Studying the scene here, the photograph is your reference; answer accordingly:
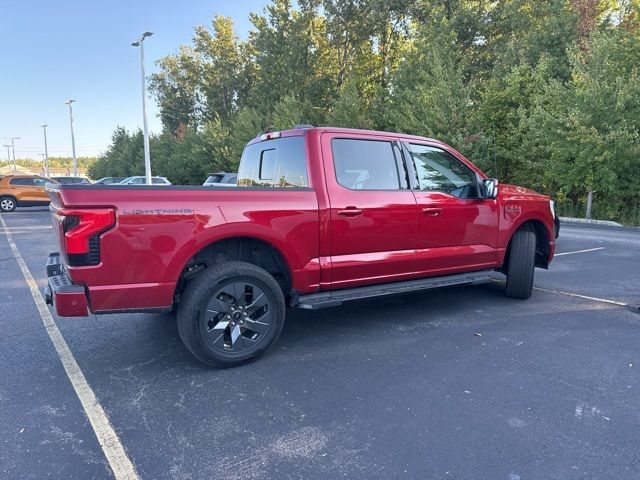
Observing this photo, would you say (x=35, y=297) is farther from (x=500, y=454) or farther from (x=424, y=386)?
(x=500, y=454)

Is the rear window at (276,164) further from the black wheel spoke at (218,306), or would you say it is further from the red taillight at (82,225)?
the red taillight at (82,225)

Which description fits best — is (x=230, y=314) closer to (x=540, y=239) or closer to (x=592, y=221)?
(x=540, y=239)

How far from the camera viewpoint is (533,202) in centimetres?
537

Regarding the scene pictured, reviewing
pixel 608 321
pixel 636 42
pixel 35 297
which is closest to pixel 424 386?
pixel 608 321

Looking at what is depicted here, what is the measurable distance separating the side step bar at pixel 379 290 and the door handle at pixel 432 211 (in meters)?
0.70

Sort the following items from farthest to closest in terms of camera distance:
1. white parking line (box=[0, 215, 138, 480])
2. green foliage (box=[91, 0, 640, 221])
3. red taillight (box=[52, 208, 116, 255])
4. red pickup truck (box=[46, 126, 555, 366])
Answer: green foliage (box=[91, 0, 640, 221]) < red pickup truck (box=[46, 126, 555, 366]) < red taillight (box=[52, 208, 116, 255]) < white parking line (box=[0, 215, 138, 480])

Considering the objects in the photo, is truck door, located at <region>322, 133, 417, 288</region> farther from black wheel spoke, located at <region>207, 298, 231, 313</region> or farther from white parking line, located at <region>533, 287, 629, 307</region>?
white parking line, located at <region>533, 287, 629, 307</region>

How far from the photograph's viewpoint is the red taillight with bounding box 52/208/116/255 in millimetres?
3086

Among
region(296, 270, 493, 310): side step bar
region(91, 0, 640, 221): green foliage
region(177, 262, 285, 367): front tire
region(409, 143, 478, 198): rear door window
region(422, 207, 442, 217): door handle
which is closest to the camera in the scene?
region(177, 262, 285, 367): front tire

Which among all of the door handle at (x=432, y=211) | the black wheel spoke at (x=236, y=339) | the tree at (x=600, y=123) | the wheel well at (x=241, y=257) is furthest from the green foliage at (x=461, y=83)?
the black wheel spoke at (x=236, y=339)

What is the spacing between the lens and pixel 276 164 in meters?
4.55

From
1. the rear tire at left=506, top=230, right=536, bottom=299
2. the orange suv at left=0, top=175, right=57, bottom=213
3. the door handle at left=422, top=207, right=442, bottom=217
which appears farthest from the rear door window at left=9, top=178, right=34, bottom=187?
the rear tire at left=506, top=230, right=536, bottom=299

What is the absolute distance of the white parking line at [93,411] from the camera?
2.42m

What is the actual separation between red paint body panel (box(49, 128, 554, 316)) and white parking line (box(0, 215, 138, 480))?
0.63 metres
